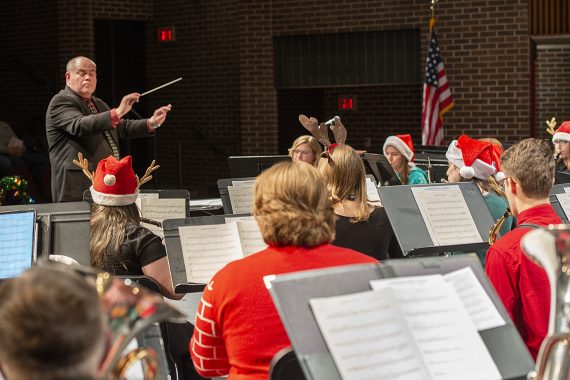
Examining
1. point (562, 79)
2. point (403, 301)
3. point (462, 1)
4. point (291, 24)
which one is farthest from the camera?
point (562, 79)

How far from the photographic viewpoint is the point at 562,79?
1350 centimetres

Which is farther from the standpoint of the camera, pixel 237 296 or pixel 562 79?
pixel 562 79

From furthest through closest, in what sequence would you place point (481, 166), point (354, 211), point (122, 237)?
point (481, 166) < point (354, 211) < point (122, 237)

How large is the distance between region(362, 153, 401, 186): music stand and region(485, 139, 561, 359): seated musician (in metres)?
3.64

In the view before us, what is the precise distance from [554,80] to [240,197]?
874cm

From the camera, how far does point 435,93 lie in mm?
10781

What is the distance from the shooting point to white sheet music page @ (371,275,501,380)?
7.27 ft

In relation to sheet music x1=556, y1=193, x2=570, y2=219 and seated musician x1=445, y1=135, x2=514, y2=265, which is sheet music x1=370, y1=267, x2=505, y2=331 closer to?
sheet music x1=556, y1=193, x2=570, y2=219

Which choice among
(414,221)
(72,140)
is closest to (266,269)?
(414,221)

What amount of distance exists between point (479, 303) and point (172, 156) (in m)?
11.4

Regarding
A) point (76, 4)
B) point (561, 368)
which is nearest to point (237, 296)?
point (561, 368)

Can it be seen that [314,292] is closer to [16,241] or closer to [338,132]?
[16,241]

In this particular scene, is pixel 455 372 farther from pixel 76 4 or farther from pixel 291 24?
pixel 76 4

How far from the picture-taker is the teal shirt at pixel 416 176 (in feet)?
24.3
